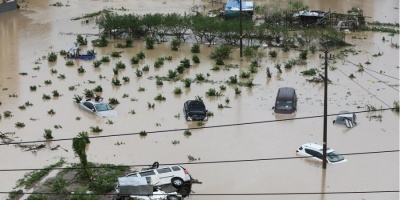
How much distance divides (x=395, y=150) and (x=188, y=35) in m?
22.1

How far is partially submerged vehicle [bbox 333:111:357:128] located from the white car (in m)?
3.05

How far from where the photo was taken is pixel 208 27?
126ft

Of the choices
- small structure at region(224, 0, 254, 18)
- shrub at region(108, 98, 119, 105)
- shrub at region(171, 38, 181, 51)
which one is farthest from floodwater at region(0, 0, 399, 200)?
small structure at region(224, 0, 254, 18)

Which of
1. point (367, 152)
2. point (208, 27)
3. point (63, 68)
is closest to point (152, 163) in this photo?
point (367, 152)

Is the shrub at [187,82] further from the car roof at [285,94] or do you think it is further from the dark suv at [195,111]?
the car roof at [285,94]

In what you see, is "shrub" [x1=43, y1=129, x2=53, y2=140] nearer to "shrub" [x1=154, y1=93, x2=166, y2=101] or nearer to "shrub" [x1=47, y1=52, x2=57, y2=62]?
"shrub" [x1=154, y1=93, x2=166, y2=101]

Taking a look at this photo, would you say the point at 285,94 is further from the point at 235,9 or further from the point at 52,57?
the point at 235,9

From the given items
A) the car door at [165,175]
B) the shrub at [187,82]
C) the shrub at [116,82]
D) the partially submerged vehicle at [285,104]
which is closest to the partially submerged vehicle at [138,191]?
the car door at [165,175]

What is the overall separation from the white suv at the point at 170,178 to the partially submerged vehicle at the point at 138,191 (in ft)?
1.71

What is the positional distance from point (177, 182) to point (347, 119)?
29.7ft

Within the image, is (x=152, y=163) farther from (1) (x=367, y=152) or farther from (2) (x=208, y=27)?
(2) (x=208, y=27)

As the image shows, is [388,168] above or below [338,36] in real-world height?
below

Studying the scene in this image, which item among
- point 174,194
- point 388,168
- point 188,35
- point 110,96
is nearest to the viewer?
point 174,194

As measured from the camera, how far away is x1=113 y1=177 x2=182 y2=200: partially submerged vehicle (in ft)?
53.7
